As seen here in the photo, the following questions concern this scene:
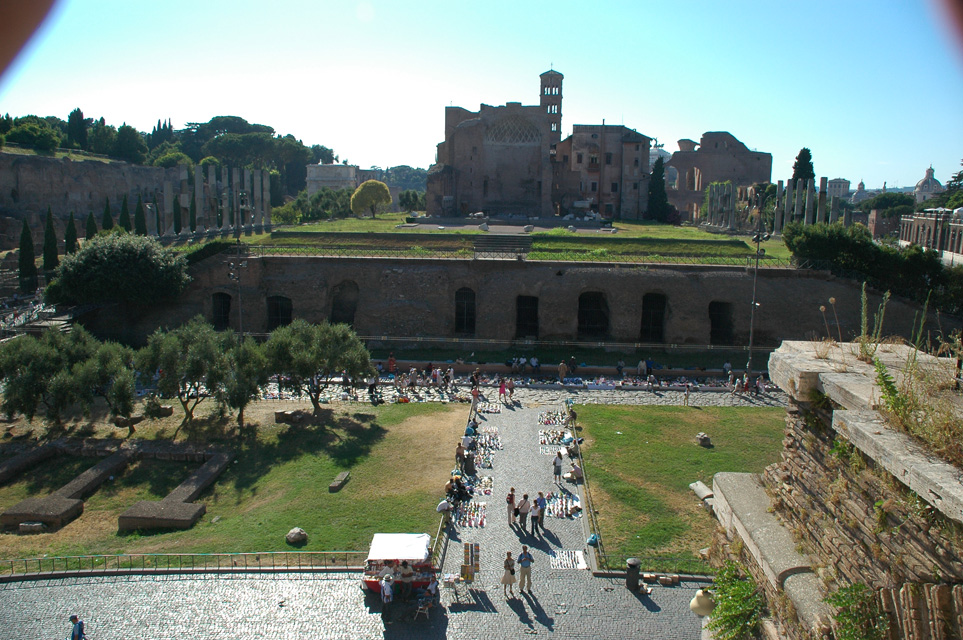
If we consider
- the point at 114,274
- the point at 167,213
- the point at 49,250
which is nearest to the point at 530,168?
the point at 167,213

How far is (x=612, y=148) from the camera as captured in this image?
57656mm

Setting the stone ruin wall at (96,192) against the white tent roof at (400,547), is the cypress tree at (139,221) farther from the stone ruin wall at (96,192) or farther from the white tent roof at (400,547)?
the white tent roof at (400,547)

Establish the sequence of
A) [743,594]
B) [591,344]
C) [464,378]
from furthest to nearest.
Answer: [591,344], [464,378], [743,594]

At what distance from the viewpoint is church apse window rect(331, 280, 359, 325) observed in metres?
32.0

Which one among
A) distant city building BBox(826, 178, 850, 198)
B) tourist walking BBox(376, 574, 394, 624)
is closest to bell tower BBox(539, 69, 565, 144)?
tourist walking BBox(376, 574, 394, 624)

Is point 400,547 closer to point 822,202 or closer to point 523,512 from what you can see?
point 523,512

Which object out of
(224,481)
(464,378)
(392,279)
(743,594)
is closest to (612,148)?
(392,279)

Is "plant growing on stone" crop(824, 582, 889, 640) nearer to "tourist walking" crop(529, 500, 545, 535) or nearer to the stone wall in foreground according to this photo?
the stone wall in foreground

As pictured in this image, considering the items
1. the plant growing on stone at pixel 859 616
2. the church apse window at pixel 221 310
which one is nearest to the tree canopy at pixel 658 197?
the church apse window at pixel 221 310

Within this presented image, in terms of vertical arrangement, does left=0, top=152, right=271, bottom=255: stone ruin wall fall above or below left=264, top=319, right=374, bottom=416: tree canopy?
above

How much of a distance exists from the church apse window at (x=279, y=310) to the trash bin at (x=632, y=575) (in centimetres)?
2343

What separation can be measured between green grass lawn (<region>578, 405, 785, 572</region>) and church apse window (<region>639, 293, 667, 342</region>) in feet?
30.9

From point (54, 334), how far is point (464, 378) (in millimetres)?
13267

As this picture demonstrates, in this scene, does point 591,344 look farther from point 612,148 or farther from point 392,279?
point 612,148
